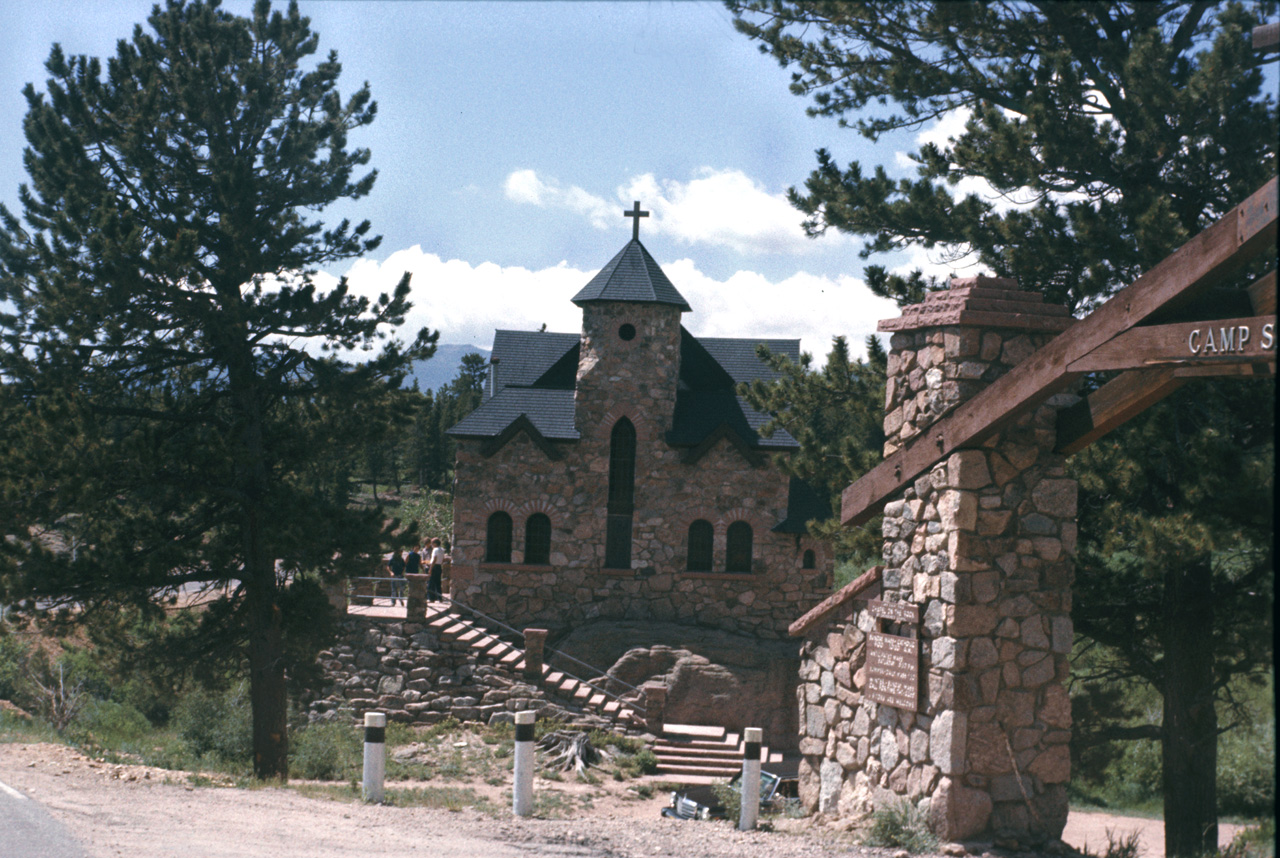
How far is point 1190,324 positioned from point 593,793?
44.7ft

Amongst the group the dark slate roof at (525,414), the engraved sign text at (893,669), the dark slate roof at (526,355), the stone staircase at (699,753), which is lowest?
the stone staircase at (699,753)

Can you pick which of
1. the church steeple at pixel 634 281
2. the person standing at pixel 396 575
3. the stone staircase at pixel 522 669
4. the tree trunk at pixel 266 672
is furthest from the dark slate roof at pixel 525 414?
the tree trunk at pixel 266 672

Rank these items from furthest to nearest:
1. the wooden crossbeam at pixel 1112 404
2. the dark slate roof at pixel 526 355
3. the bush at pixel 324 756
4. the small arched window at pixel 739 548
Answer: the dark slate roof at pixel 526 355, the small arched window at pixel 739 548, the bush at pixel 324 756, the wooden crossbeam at pixel 1112 404

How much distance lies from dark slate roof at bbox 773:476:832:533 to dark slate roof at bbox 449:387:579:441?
5502 millimetres

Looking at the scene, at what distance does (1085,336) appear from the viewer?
7242 millimetres

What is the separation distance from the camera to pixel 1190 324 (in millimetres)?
6594

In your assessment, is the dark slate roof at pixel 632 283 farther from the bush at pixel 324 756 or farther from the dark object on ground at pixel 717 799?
the bush at pixel 324 756

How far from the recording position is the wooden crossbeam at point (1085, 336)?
6293mm

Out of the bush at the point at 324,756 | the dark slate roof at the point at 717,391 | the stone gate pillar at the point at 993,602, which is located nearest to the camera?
the stone gate pillar at the point at 993,602

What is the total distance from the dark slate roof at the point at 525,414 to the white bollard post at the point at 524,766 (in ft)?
50.6

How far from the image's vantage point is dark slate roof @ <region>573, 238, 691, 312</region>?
84.0 ft

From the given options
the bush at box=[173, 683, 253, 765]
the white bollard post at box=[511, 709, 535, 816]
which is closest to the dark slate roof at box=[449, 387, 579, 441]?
the bush at box=[173, 683, 253, 765]

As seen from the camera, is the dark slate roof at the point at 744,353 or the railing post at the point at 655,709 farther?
the dark slate roof at the point at 744,353

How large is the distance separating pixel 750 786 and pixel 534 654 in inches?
509
